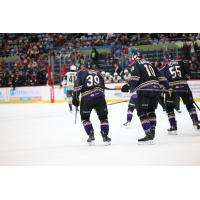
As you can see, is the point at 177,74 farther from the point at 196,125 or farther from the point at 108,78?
the point at 108,78

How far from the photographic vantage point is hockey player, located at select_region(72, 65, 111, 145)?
493 cm

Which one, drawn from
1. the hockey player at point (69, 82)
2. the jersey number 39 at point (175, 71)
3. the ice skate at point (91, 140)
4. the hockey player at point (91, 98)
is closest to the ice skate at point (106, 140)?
the hockey player at point (91, 98)

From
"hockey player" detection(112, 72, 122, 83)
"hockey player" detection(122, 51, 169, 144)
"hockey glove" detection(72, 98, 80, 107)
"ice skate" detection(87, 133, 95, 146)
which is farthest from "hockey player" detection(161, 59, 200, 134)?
"hockey glove" detection(72, 98, 80, 107)

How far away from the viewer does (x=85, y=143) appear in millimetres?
5059

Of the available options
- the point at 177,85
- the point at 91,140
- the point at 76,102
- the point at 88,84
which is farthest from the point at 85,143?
the point at 177,85

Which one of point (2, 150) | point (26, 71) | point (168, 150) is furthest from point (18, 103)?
point (168, 150)

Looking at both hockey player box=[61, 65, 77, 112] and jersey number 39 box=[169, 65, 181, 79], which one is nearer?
jersey number 39 box=[169, 65, 181, 79]

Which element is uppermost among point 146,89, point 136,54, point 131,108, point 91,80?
point 136,54

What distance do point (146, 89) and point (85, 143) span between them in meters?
0.91

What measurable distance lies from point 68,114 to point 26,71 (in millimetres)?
754

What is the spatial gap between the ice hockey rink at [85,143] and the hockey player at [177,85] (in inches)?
2.7

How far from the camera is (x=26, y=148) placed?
500cm

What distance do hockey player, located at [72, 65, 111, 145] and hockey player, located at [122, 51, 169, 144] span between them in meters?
0.29

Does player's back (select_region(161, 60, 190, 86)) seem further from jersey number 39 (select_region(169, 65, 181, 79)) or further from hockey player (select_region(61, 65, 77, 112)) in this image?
hockey player (select_region(61, 65, 77, 112))
